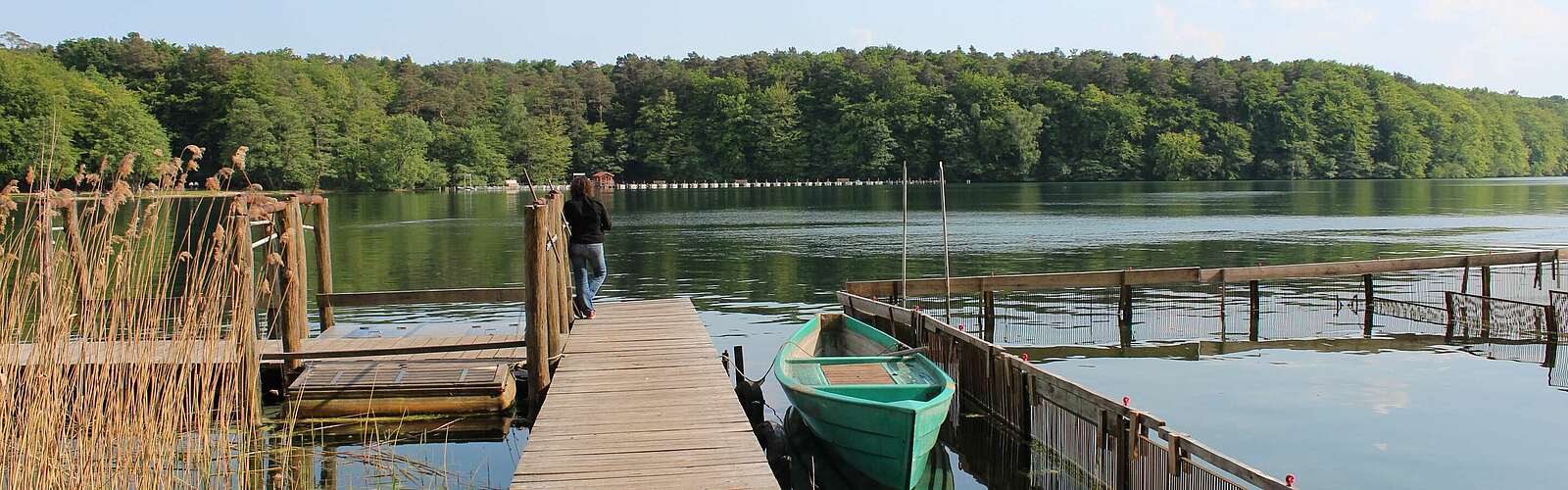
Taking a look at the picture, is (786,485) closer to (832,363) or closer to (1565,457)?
(832,363)

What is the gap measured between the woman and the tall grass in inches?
239

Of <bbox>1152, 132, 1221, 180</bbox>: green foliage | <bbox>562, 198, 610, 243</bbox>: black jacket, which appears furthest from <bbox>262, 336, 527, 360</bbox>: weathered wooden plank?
<bbox>1152, 132, 1221, 180</bbox>: green foliage

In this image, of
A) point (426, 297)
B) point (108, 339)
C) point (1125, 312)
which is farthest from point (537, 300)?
point (1125, 312)

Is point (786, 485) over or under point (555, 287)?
under

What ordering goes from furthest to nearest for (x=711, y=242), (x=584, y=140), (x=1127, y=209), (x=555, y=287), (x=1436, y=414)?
(x=584, y=140) → (x=1127, y=209) → (x=711, y=242) → (x=1436, y=414) → (x=555, y=287)

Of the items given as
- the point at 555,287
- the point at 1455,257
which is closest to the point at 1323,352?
the point at 1455,257

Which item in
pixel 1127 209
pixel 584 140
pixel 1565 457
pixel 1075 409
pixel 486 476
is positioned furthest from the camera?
pixel 584 140

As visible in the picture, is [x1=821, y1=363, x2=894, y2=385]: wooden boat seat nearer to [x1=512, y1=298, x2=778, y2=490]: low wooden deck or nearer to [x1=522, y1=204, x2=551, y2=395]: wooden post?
[x1=512, y1=298, x2=778, y2=490]: low wooden deck

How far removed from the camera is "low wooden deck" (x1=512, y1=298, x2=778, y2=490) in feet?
22.1

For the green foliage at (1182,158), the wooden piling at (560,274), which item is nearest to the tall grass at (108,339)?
the wooden piling at (560,274)

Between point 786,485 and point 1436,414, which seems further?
point 1436,414

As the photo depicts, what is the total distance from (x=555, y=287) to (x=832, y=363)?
2964mm

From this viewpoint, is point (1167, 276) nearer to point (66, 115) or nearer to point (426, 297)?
point (426, 297)

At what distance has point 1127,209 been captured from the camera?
209ft
